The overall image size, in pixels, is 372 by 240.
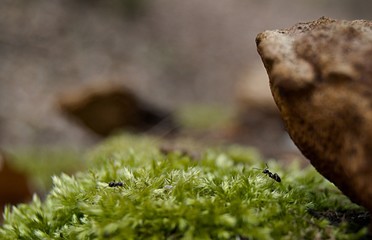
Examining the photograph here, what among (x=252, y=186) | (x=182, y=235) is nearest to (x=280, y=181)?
(x=252, y=186)

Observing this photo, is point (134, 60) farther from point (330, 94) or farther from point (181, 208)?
point (330, 94)

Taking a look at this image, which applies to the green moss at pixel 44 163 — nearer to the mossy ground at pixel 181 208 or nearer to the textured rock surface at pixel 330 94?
the mossy ground at pixel 181 208

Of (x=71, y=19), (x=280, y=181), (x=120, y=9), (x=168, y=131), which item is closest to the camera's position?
(x=280, y=181)

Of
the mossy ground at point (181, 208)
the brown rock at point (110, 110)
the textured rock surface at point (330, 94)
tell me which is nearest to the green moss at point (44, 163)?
the brown rock at point (110, 110)

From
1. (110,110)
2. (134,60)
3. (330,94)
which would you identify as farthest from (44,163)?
(134,60)

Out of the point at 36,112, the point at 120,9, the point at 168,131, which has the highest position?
the point at 120,9

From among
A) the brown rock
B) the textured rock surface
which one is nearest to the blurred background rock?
the brown rock

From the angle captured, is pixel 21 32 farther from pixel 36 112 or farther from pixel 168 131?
pixel 168 131

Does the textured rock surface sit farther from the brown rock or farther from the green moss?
the brown rock
